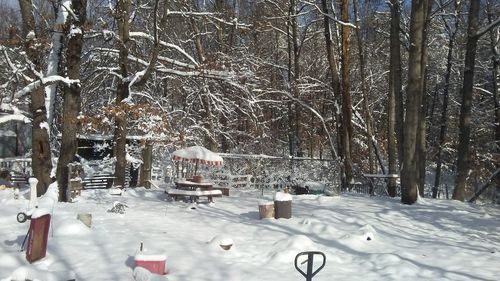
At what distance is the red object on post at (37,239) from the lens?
6.74 m

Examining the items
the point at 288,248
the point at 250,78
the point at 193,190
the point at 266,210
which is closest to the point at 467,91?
the point at 250,78

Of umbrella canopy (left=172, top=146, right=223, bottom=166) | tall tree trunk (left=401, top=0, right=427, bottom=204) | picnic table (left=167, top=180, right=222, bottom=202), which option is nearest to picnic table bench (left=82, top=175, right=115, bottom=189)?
umbrella canopy (left=172, top=146, right=223, bottom=166)

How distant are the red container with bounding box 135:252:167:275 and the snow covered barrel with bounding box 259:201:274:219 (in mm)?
4493

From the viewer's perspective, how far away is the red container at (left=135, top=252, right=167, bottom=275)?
657 centimetres

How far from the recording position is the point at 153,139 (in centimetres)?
1509

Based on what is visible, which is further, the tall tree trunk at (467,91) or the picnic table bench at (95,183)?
the tall tree trunk at (467,91)

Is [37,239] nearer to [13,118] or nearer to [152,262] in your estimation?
[152,262]

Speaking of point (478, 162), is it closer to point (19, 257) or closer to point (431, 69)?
point (431, 69)

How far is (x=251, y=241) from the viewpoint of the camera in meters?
8.88

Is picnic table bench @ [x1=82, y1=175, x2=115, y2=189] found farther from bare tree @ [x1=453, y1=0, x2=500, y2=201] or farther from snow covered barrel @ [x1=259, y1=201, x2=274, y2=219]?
bare tree @ [x1=453, y1=0, x2=500, y2=201]

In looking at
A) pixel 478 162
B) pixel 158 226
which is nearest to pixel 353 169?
pixel 478 162

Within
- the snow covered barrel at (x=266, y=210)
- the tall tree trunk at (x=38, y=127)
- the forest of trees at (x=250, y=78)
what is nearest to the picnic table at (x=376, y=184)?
the forest of trees at (x=250, y=78)

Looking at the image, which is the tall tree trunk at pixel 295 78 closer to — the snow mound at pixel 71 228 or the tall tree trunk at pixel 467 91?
the tall tree trunk at pixel 467 91

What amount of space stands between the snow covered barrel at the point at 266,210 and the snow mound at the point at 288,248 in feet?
7.94
